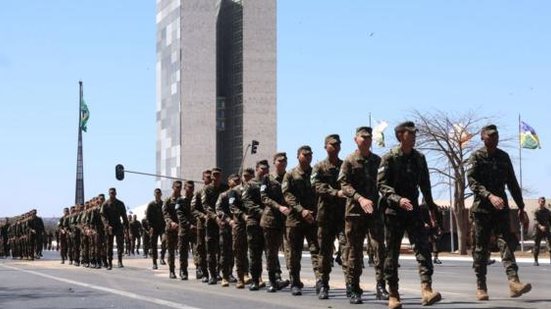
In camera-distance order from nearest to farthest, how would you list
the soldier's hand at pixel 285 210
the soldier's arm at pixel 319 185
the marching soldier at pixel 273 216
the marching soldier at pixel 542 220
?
→ 1. the soldier's arm at pixel 319 185
2. the soldier's hand at pixel 285 210
3. the marching soldier at pixel 273 216
4. the marching soldier at pixel 542 220

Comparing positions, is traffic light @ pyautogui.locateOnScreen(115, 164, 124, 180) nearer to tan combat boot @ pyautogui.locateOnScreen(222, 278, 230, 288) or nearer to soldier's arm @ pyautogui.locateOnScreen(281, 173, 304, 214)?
tan combat boot @ pyautogui.locateOnScreen(222, 278, 230, 288)

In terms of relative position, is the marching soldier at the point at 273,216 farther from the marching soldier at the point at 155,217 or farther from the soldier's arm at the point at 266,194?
the marching soldier at the point at 155,217

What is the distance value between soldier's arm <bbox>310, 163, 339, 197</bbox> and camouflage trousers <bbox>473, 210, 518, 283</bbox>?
68.0 inches

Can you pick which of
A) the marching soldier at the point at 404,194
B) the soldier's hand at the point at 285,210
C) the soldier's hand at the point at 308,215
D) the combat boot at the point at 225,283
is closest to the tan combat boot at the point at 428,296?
the marching soldier at the point at 404,194

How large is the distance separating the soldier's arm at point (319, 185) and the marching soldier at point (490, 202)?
1.67 meters

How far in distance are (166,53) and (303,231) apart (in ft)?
345

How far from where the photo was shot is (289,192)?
12.3 metres

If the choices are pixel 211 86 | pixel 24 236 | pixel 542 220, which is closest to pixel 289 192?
pixel 542 220

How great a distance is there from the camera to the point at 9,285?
16.0 metres

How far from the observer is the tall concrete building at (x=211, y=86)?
111750 millimetres

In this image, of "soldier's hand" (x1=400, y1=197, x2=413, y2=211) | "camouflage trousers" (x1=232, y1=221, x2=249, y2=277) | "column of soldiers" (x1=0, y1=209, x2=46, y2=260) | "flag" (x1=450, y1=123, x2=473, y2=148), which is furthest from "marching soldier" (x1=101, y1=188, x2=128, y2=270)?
"flag" (x1=450, y1=123, x2=473, y2=148)

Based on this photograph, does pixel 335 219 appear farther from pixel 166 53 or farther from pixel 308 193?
pixel 166 53

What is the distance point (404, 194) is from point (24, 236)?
28.3 metres

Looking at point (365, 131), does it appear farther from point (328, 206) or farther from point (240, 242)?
point (240, 242)
